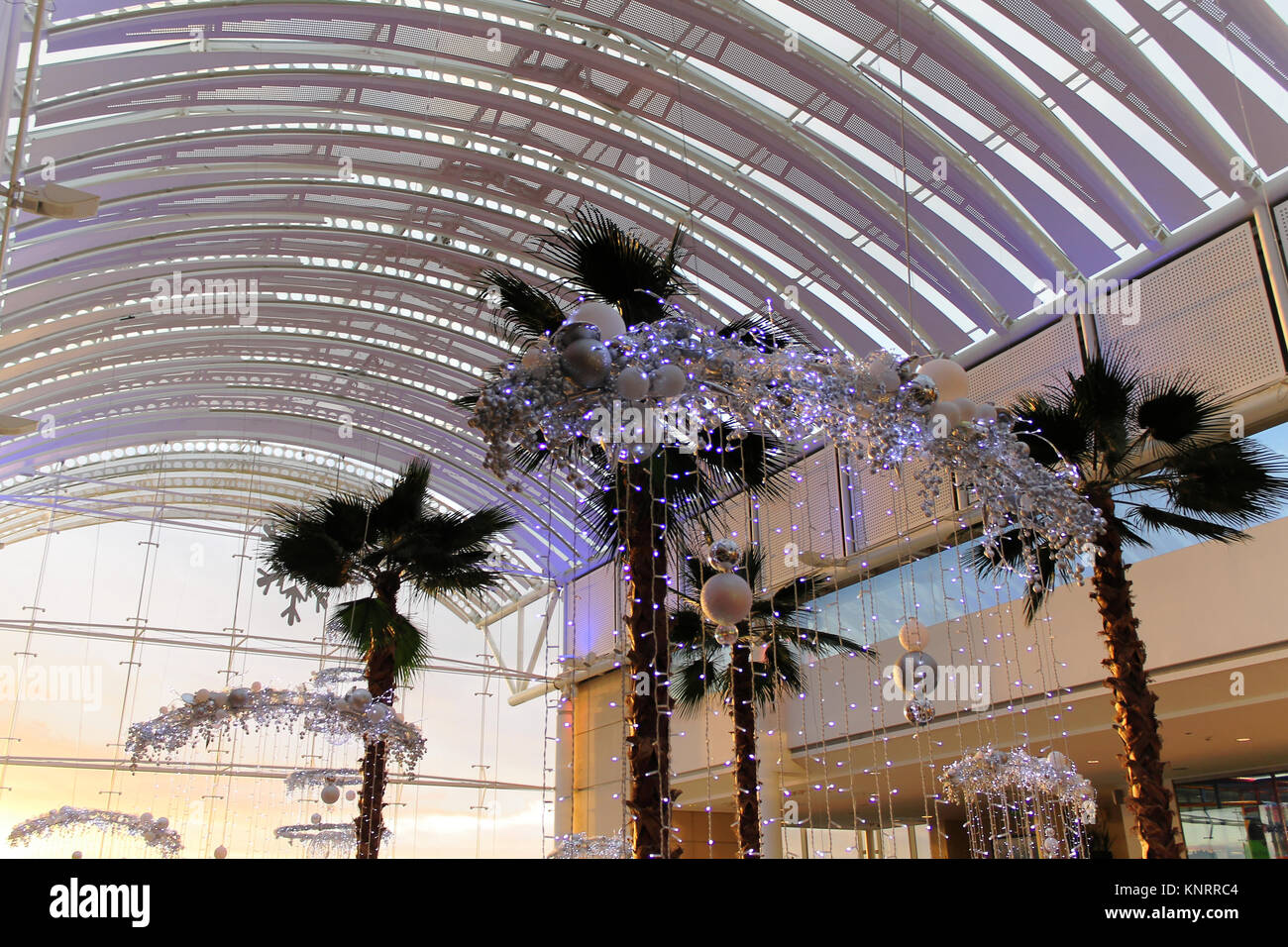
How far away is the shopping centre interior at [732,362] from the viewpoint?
24.8 feet

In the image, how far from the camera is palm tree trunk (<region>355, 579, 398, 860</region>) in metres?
11.6

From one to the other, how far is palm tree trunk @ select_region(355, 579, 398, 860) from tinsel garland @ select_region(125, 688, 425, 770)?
178 millimetres

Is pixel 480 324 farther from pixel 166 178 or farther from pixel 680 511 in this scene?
pixel 680 511

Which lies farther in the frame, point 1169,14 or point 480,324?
point 480,324

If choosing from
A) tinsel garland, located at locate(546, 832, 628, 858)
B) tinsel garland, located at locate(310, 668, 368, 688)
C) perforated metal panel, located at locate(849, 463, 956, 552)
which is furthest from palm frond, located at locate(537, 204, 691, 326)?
perforated metal panel, located at locate(849, 463, 956, 552)

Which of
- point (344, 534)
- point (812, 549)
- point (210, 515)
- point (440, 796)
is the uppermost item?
point (210, 515)

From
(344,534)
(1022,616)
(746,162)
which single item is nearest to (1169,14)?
(746,162)

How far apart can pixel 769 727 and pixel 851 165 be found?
9551 mm

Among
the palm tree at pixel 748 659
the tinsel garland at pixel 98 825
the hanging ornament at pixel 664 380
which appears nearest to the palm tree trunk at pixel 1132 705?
the palm tree at pixel 748 659

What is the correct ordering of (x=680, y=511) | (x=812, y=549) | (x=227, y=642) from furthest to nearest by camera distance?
(x=227, y=642) → (x=812, y=549) → (x=680, y=511)

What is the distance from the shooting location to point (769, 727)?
1797 centimetres

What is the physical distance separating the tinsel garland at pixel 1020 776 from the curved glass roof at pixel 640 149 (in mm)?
4554

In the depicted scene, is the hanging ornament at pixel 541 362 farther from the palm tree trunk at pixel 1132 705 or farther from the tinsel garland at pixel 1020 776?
the tinsel garland at pixel 1020 776

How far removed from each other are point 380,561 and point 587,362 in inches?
300
